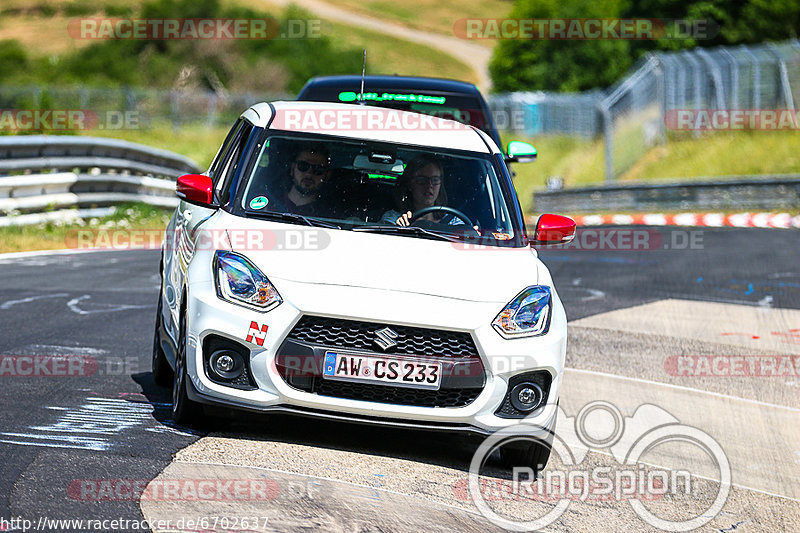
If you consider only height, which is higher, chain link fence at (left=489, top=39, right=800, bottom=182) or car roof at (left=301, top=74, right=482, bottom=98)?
car roof at (left=301, top=74, right=482, bottom=98)

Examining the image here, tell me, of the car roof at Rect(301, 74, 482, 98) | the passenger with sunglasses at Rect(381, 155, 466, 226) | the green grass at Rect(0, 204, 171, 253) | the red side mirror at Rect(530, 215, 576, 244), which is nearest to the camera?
the passenger with sunglasses at Rect(381, 155, 466, 226)

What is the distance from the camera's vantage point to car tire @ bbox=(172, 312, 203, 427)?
6.12m

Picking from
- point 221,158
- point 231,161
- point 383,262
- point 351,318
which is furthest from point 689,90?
point 351,318

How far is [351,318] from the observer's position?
18.7ft

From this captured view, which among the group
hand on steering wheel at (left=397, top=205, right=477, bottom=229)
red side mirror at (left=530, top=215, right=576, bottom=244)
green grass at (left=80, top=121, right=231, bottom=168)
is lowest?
green grass at (left=80, top=121, right=231, bottom=168)

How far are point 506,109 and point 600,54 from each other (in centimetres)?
3110

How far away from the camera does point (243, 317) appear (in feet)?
18.9

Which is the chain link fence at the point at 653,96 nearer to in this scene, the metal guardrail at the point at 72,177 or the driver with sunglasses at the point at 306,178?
the metal guardrail at the point at 72,177

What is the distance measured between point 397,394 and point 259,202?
138 centimetres

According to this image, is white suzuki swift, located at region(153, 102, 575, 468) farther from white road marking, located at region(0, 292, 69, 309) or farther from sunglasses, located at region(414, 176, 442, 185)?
white road marking, located at region(0, 292, 69, 309)

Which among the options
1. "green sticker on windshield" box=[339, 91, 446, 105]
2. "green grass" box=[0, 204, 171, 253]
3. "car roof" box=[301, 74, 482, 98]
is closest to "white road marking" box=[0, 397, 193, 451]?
"green sticker on windshield" box=[339, 91, 446, 105]

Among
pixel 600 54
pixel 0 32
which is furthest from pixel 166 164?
pixel 0 32

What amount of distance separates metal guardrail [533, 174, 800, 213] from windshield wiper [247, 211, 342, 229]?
2016cm

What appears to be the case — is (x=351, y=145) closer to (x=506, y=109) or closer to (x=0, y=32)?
(x=506, y=109)
